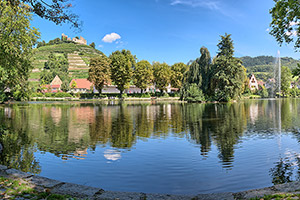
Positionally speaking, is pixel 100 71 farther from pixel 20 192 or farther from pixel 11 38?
pixel 20 192

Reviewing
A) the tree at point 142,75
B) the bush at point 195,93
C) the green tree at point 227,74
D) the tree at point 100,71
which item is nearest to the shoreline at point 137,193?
the green tree at point 227,74

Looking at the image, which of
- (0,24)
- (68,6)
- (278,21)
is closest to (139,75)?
(0,24)

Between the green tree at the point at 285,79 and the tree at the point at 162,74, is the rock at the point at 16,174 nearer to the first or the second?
the tree at the point at 162,74

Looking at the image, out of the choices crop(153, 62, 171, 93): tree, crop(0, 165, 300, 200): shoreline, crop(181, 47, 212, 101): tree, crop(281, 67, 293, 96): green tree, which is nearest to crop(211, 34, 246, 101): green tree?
crop(181, 47, 212, 101): tree

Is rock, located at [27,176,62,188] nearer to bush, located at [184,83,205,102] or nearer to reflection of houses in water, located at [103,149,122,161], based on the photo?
reflection of houses in water, located at [103,149,122,161]

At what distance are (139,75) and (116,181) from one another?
82.3m

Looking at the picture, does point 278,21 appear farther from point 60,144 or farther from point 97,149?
point 60,144

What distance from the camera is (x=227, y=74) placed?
59.3m

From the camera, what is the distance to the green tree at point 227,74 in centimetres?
5816

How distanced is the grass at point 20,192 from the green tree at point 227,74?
55935 mm

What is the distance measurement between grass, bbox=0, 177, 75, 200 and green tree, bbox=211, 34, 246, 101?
5593 centimetres

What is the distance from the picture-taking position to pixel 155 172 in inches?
332

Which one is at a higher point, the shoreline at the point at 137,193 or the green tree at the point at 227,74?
the green tree at the point at 227,74

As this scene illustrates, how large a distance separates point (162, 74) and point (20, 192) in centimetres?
8755
